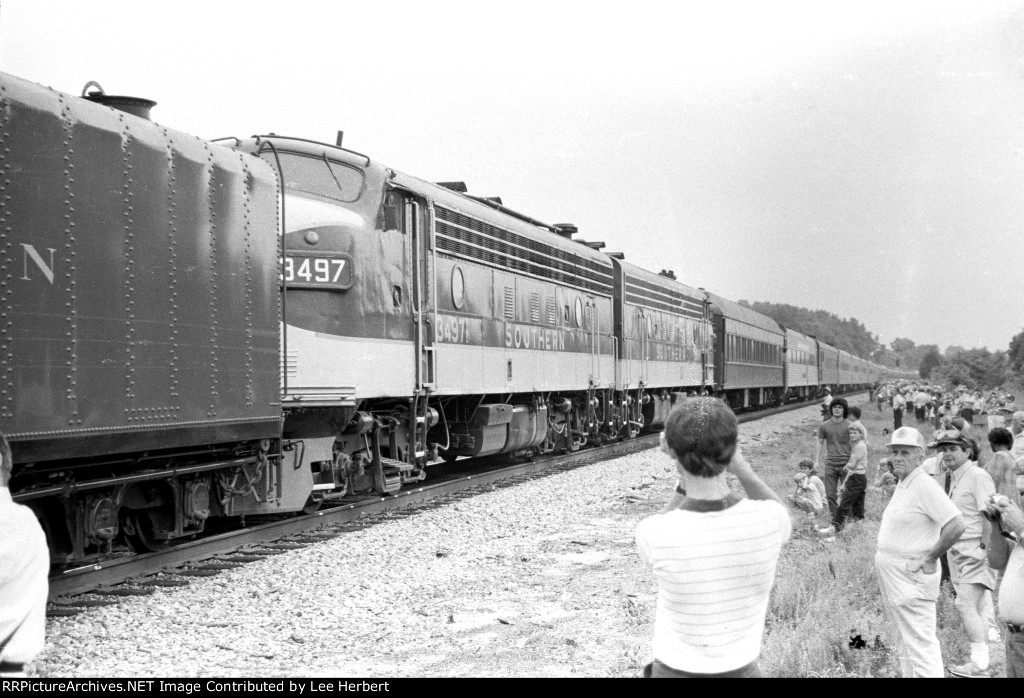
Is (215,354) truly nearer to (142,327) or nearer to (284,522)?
(142,327)

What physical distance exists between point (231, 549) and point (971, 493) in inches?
230

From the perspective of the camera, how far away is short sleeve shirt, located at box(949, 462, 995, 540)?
6.05m

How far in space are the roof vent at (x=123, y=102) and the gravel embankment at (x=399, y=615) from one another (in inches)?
137

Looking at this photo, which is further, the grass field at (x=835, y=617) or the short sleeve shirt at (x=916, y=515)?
the grass field at (x=835, y=617)

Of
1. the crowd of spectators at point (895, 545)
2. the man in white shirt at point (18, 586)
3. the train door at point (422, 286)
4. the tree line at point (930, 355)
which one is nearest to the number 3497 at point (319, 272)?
the train door at point (422, 286)

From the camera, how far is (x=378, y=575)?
26.5 ft

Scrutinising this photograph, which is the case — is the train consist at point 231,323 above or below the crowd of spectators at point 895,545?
above

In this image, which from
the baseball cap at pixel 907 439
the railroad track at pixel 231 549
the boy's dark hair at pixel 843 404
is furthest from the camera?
the boy's dark hair at pixel 843 404

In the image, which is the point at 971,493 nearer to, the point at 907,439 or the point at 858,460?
the point at 907,439

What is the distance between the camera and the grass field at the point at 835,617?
577 centimetres

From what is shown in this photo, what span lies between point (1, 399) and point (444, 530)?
528 centimetres

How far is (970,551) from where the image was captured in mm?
6043

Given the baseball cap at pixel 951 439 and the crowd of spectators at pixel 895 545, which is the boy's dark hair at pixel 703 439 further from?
the baseball cap at pixel 951 439

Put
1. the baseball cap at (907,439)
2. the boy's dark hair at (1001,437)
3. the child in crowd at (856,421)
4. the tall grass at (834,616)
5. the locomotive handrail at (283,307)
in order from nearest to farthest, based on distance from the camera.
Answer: the baseball cap at (907,439), the tall grass at (834,616), the boy's dark hair at (1001,437), the locomotive handrail at (283,307), the child in crowd at (856,421)
